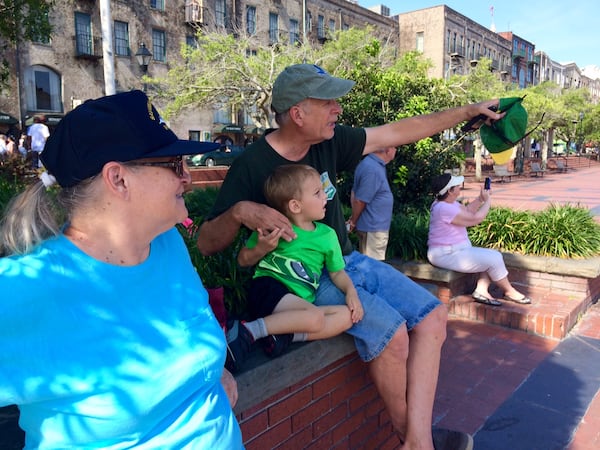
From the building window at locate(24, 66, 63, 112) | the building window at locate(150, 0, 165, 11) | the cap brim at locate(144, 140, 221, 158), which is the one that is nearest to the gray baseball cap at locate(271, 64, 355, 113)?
the cap brim at locate(144, 140, 221, 158)

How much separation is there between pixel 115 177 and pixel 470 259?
442cm

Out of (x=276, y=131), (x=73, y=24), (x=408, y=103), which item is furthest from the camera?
(x=73, y=24)

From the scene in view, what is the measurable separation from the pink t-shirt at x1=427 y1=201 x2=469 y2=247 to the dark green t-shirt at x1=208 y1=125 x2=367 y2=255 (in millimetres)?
2365

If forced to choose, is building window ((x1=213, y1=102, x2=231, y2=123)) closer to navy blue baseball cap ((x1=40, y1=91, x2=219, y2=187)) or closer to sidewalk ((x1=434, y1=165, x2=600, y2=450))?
sidewalk ((x1=434, y1=165, x2=600, y2=450))

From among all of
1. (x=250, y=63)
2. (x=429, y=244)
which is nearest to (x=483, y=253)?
(x=429, y=244)

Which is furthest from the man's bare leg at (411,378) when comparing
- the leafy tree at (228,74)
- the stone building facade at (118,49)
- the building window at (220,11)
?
the building window at (220,11)

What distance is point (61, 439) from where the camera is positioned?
51.9 inches

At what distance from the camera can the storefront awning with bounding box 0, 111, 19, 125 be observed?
2458cm

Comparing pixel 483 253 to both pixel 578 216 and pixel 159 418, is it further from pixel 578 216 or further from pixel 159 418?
pixel 159 418

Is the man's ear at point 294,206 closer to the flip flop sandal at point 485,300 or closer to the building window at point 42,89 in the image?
the flip flop sandal at point 485,300

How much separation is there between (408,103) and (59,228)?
6622 millimetres

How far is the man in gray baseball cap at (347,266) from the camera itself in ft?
8.30

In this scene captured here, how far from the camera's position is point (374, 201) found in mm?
5602

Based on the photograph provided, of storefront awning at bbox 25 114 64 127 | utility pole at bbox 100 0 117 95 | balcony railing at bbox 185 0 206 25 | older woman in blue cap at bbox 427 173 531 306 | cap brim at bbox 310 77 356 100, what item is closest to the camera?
cap brim at bbox 310 77 356 100
